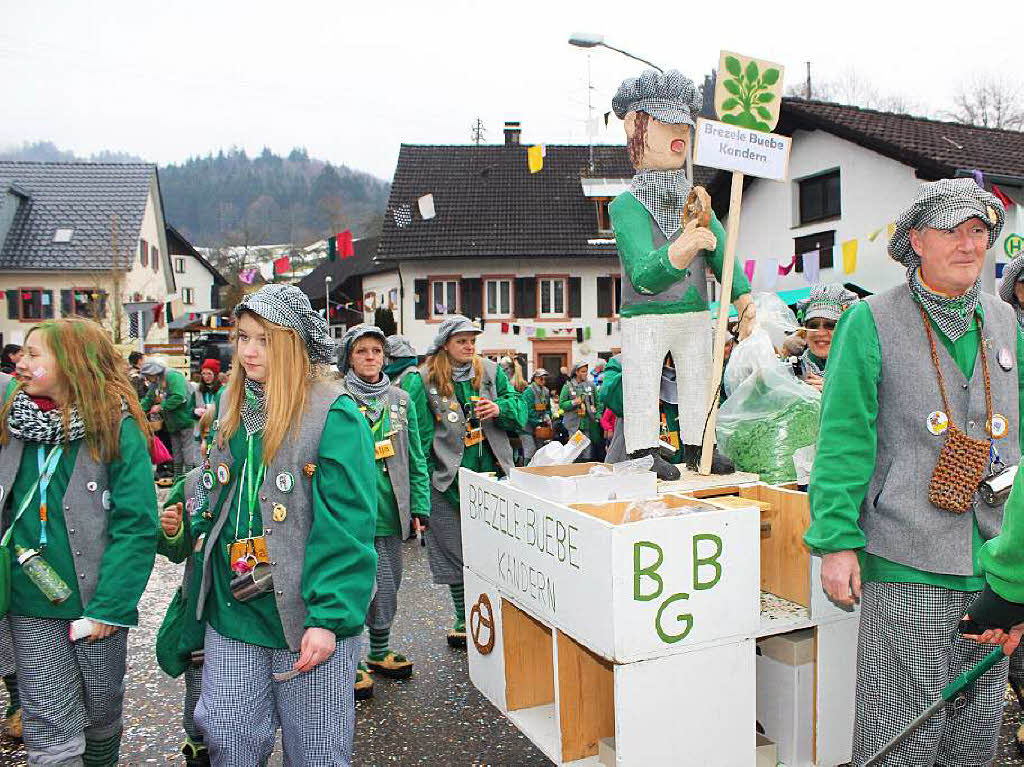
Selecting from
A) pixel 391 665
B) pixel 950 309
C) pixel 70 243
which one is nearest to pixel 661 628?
pixel 950 309

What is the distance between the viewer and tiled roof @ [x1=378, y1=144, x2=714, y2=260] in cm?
2783

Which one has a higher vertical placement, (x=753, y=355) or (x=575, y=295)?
(x=575, y=295)

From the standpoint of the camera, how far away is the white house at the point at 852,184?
51.4ft

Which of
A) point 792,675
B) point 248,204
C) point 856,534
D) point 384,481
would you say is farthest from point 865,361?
point 248,204

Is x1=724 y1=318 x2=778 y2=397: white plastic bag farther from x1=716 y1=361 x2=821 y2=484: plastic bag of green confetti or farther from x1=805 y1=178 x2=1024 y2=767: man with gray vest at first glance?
x1=805 y1=178 x2=1024 y2=767: man with gray vest

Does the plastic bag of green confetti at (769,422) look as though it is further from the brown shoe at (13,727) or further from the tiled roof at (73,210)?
the tiled roof at (73,210)

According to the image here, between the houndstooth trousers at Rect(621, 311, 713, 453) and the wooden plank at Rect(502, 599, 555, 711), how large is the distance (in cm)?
97

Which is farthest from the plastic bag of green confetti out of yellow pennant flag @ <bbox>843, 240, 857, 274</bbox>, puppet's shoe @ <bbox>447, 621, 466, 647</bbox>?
yellow pennant flag @ <bbox>843, 240, 857, 274</bbox>

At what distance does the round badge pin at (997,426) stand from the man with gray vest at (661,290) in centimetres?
149

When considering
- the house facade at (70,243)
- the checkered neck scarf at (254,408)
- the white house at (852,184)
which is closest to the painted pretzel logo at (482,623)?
the checkered neck scarf at (254,408)

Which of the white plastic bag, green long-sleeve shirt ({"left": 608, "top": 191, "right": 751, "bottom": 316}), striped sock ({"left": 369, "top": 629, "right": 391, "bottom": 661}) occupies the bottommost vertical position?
striped sock ({"left": 369, "top": 629, "right": 391, "bottom": 661})

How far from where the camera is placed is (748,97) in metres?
3.71

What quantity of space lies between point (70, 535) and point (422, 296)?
25645 mm

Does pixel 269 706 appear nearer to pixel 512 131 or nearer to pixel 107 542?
pixel 107 542
